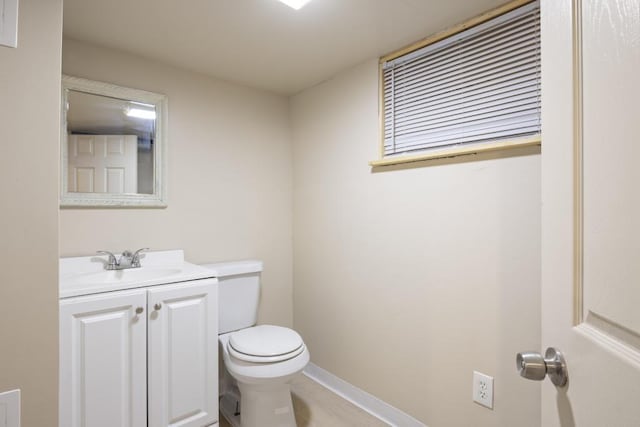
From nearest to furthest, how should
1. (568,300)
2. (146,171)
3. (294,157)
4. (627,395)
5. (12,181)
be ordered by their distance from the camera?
(627,395) < (568,300) < (12,181) < (146,171) < (294,157)

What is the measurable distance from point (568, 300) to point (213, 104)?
2.19m

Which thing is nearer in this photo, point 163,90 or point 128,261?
point 128,261

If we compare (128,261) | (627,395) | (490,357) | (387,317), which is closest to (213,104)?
(128,261)

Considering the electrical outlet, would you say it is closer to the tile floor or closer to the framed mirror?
the tile floor

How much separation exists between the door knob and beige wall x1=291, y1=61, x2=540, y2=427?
0.87 meters

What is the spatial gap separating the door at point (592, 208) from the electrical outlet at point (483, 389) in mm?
957

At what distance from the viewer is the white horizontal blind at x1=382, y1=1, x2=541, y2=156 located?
A: 4.61ft

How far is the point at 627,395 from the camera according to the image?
0.42 metres

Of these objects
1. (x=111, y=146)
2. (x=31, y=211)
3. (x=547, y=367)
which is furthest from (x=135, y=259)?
(x=547, y=367)

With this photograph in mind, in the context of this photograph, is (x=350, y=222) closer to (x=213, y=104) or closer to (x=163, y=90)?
(x=213, y=104)

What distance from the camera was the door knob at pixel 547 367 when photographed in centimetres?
58

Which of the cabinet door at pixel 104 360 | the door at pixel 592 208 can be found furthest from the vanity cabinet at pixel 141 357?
the door at pixel 592 208

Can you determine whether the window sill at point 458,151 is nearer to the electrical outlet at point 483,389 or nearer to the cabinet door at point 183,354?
the electrical outlet at point 483,389

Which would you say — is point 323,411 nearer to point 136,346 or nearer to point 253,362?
point 253,362
